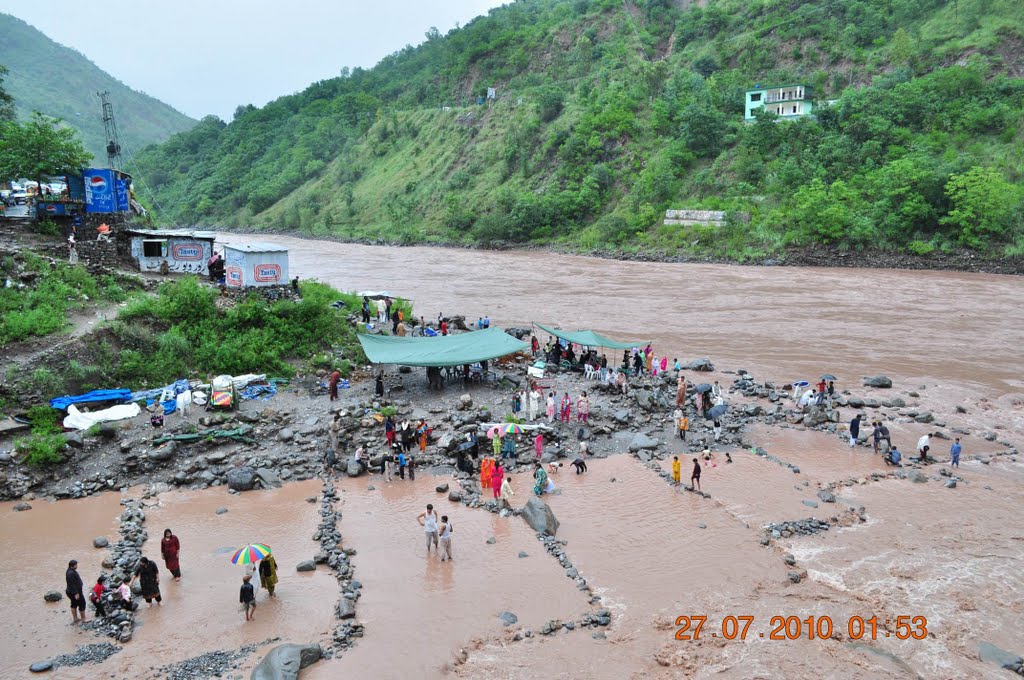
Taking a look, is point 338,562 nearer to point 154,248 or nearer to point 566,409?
point 566,409

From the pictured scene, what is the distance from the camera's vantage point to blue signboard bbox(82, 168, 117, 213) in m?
26.4

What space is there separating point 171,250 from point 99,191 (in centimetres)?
348

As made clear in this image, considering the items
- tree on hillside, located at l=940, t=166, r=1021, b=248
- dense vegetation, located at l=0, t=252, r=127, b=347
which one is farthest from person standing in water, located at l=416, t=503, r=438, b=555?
tree on hillside, located at l=940, t=166, r=1021, b=248

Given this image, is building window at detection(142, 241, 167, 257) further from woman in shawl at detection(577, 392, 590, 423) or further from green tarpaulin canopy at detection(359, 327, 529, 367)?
woman in shawl at detection(577, 392, 590, 423)

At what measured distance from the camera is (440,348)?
20719 millimetres

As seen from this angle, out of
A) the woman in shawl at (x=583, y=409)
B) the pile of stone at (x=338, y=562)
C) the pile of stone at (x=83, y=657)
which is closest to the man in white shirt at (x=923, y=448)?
the woman in shawl at (x=583, y=409)

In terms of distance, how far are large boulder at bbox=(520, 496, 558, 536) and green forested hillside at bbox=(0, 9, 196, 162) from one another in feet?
458

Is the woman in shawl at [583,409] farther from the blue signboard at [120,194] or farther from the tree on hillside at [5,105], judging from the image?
the tree on hillside at [5,105]

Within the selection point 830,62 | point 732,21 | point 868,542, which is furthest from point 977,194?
point 732,21

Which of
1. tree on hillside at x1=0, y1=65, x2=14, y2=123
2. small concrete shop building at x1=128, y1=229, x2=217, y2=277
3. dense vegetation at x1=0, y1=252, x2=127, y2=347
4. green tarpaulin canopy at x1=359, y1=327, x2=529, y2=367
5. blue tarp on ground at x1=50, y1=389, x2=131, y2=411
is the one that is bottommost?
blue tarp on ground at x1=50, y1=389, x2=131, y2=411

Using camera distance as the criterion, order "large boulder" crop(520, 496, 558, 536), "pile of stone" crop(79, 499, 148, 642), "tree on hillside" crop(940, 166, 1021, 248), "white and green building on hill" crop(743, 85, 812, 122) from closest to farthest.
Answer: "pile of stone" crop(79, 499, 148, 642), "large boulder" crop(520, 496, 558, 536), "tree on hillside" crop(940, 166, 1021, 248), "white and green building on hill" crop(743, 85, 812, 122)

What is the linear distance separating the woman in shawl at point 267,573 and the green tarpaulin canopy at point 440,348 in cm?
905

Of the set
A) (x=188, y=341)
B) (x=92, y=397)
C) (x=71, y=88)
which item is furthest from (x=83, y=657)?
(x=71, y=88)
